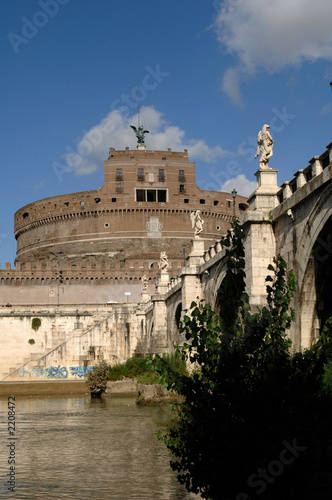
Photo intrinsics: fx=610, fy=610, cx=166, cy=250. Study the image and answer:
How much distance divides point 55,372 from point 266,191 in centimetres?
2879

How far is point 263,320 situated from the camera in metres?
7.23

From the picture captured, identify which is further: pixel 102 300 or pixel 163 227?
pixel 163 227

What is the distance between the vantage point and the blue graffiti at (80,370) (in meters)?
40.8

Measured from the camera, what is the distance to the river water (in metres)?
9.31

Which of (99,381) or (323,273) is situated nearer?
(323,273)

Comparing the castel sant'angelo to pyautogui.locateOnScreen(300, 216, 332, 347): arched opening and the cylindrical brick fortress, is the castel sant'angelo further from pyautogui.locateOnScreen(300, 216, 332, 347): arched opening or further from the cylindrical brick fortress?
pyautogui.locateOnScreen(300, 216, 332, 347): arched opening

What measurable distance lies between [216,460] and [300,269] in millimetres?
8057

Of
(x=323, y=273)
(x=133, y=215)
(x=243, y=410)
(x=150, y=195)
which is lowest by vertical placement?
(x=243, y=410)

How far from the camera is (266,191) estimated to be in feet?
50.2

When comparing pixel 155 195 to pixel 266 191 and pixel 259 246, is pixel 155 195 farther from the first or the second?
pixel 259 246

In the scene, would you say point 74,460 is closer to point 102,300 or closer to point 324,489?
point 324,489

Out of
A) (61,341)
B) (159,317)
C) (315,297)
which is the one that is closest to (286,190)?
(315,297)

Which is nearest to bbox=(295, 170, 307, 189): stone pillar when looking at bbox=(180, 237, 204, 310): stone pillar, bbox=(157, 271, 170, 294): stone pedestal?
bbox=(180, 237, 204, 310): stone pillar

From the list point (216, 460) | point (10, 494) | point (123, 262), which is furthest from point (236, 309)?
point (123, 262)
